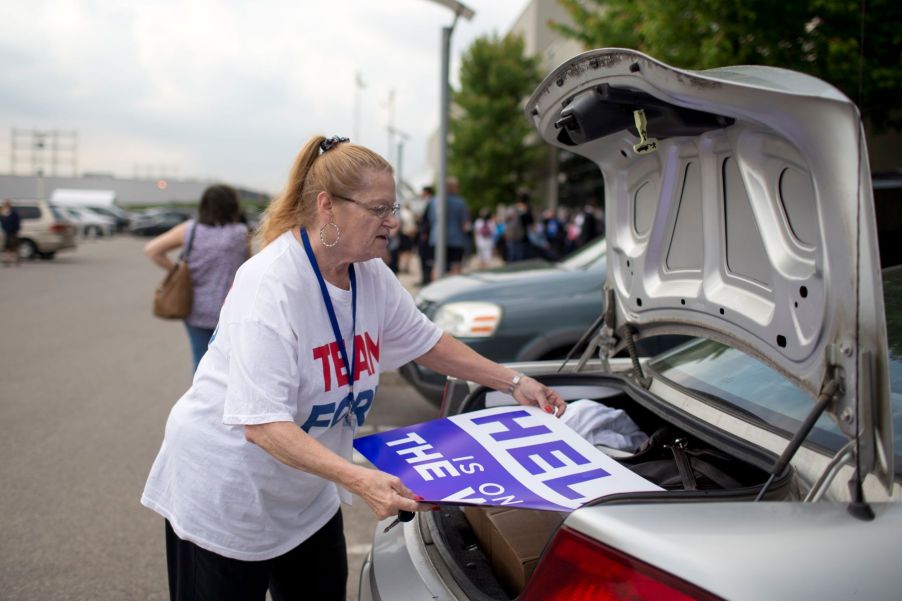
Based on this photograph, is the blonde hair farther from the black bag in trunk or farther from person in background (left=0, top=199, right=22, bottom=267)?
person in background (left=0, top=199, right=22, bottom=267)

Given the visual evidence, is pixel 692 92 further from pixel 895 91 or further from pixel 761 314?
pixel 895 91

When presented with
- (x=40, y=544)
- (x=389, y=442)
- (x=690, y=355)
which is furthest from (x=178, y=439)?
(x=40, y=544)

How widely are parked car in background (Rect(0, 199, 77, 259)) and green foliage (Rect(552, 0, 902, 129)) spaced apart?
20443 mm

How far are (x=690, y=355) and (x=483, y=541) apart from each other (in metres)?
1.13

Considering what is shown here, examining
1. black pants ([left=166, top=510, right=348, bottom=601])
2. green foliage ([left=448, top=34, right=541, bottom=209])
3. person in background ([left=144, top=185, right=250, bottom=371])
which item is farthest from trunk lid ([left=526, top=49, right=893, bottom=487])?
green foliage ([left=448, top=34, right=541, bottom=209])

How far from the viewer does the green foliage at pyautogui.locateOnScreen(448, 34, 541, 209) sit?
33.2 m

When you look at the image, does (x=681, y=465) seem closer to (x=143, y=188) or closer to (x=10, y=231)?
Answer: (x=10, y=231)

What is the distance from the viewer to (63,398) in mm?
6742

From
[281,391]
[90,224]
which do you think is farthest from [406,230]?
[90,224]

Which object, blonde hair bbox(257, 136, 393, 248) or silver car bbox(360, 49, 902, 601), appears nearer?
silver car bbox(360, 49, 902, 601)

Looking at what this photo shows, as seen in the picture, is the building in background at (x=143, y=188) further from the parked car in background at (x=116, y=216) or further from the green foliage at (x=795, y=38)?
the green foliage at (x=795, y=38)

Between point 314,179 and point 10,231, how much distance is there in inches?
906

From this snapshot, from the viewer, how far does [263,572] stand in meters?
2.06

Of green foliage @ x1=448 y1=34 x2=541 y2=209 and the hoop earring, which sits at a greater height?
green foliage @ x1=448 y1=34 x2=541 y2=209
